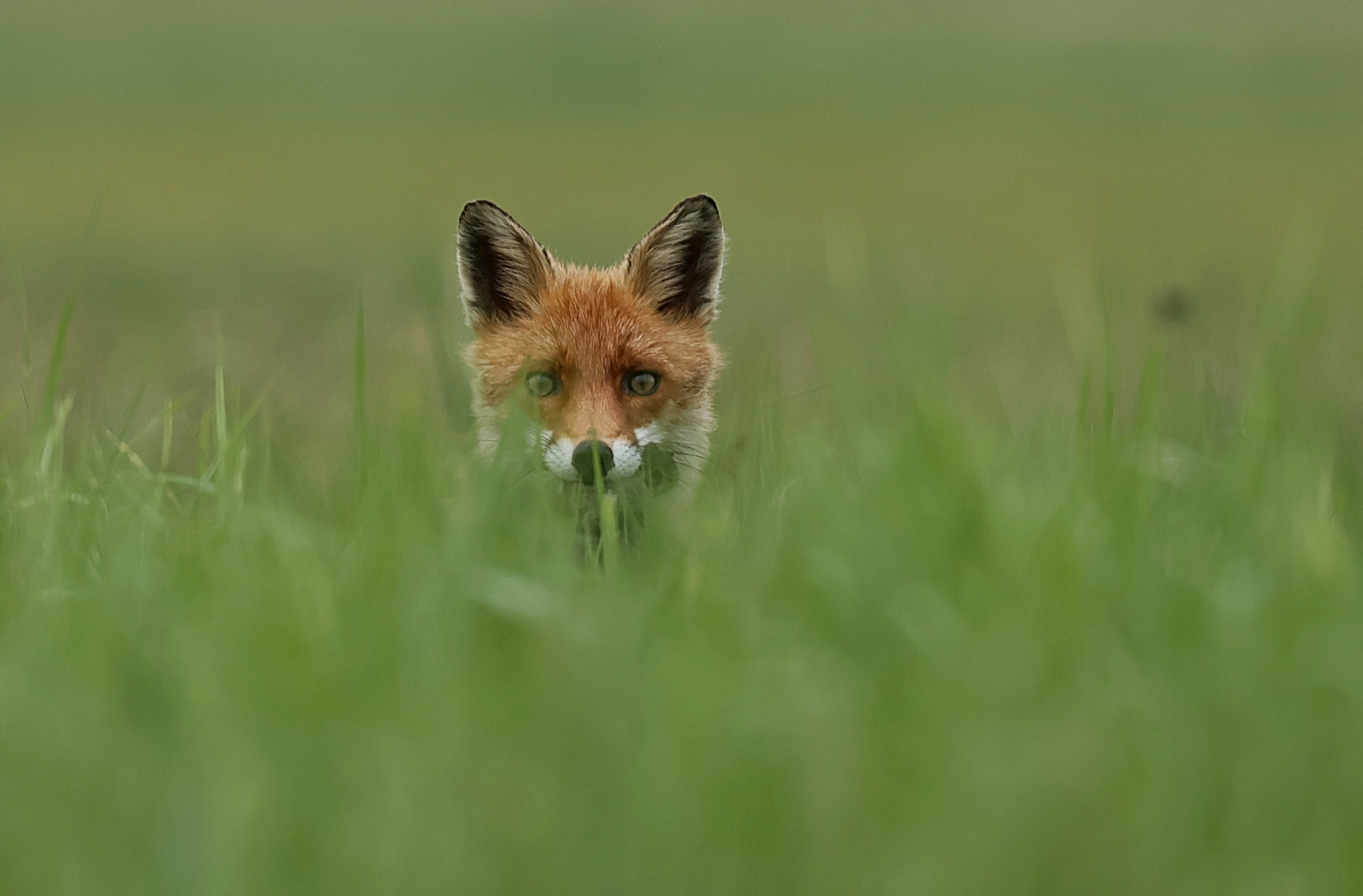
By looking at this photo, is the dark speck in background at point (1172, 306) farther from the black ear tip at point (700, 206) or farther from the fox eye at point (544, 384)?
the fox eye at point (544, 384)

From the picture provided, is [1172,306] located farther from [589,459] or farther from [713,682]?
[713,682]

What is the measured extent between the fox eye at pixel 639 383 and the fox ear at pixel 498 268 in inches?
21.9

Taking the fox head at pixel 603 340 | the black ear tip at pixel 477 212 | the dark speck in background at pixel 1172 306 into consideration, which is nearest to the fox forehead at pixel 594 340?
the fox head at pixel 603 340

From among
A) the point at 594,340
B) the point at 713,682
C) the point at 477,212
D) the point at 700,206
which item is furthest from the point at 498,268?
the point at 713,682

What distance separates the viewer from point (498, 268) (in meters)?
4.89

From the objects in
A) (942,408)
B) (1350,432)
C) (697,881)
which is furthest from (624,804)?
(1350,432)

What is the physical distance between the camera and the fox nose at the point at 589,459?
3.91 meters

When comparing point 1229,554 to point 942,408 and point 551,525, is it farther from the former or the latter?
point 551,525

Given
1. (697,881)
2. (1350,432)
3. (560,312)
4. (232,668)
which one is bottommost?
(697,881)

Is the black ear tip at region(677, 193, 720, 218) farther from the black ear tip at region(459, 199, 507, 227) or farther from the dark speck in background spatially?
the dark speck in background

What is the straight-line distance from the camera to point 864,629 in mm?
2473

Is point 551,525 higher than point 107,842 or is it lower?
higher

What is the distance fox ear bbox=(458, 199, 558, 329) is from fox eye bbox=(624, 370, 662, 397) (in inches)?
21.9

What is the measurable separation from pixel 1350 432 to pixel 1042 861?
2.39m
